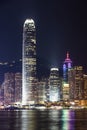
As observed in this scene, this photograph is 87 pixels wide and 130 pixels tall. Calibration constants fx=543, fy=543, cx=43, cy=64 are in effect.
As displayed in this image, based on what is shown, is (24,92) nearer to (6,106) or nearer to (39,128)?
(6,106)

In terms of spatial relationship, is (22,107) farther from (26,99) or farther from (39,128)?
(39,128)

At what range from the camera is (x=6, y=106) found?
19538 centimetres

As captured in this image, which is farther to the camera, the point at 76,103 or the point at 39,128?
Answer: the point at 76,103

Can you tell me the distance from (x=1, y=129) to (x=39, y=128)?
209 inches

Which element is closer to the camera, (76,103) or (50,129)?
(50,129)

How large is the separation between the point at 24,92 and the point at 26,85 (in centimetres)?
270

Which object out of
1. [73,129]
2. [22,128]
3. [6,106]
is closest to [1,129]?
[22,128]

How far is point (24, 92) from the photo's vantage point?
199875 mm

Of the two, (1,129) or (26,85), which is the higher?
(26,85)

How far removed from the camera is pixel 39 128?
70.2 meters

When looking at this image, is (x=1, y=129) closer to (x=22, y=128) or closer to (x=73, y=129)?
(x=22, y=128)

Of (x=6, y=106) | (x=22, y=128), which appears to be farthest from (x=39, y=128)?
(x=6, y=106)

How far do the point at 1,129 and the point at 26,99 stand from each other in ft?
433

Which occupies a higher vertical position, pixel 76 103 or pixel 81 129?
pixel 76 103
